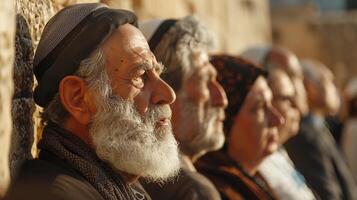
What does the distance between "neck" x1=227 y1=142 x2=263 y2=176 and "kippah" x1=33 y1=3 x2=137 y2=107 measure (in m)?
1.72

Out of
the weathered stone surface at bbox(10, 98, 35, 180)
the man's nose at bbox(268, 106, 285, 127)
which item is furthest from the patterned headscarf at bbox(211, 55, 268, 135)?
the weathered stone surface at bbox(10, 98, 35, 180)

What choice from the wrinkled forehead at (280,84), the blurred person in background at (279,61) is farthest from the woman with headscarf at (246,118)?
the blurred person in background at (279,61)

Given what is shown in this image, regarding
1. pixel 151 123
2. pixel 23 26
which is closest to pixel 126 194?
pixel 151 123

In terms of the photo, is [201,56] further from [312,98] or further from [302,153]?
[312,98]

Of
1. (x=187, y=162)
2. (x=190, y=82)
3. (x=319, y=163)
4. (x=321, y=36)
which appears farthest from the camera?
(x=321, y=36)

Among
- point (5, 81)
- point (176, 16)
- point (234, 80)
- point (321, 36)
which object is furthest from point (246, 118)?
point (321, 36)

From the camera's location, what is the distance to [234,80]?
4.77m

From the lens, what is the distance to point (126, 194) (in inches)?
117

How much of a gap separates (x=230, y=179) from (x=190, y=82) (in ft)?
1.83

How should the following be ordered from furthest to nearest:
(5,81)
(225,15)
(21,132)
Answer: (225,15) → (21,132) → (5,81)

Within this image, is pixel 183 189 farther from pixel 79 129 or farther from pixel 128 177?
pixel 79 129

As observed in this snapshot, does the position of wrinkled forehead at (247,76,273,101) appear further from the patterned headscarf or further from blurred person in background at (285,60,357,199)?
blurred person in background at (285,60,357,199)

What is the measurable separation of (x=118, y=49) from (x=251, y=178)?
1.63m

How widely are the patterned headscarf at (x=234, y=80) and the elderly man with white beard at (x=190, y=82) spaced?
50 centimetres
